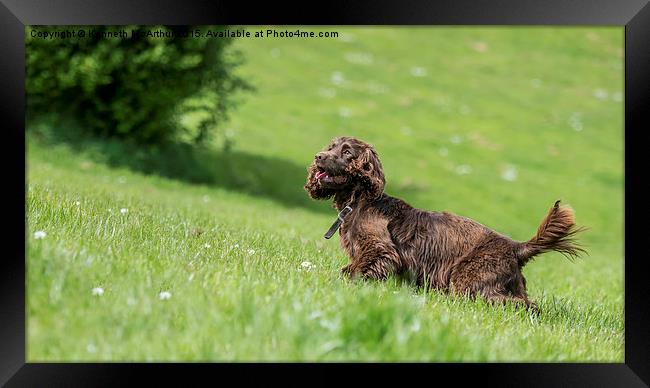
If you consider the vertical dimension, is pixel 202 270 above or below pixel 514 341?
above

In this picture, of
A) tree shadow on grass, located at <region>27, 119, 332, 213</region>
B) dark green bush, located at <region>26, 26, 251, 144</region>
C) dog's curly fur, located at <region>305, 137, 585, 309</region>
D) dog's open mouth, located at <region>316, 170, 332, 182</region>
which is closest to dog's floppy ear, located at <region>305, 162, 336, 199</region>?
dog's curly fur, located at <region>305, 137, 585, 309</region>

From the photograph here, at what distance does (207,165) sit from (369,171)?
14391mm

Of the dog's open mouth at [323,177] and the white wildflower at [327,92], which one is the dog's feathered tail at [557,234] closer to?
the dog's open mouth at [323,177]

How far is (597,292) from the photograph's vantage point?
903 centimetres

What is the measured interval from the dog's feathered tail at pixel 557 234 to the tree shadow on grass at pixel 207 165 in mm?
13201

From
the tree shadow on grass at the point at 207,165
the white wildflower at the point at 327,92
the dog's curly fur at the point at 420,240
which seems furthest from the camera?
the white wildflower at the point at 327,92

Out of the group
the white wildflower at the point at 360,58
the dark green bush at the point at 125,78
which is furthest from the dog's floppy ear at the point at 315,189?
the white wildflower at the point at 360,58

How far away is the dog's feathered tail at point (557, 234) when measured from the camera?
18.6ft

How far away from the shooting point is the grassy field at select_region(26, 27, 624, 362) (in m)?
3.98

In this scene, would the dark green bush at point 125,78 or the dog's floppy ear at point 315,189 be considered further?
the dark green bush at point 125,78
